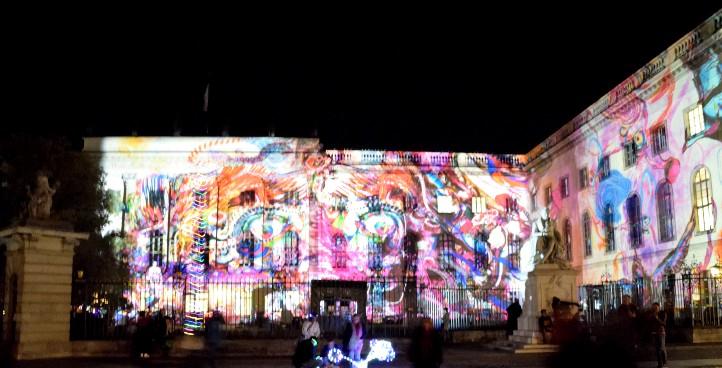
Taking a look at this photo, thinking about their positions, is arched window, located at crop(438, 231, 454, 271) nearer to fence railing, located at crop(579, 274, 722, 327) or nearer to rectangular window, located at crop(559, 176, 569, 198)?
rectangular window, located at crop(559, 176, 569, 198)

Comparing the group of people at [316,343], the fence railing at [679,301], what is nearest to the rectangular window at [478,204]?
the fence railing at [679,301]

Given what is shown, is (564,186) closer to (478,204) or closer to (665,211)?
(478,204)

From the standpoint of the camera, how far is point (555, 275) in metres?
19.1

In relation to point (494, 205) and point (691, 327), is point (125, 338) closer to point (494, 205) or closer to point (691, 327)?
point (691, 327)

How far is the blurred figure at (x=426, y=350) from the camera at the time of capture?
10078mm

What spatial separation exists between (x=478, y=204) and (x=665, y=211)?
A: 17.8 meters

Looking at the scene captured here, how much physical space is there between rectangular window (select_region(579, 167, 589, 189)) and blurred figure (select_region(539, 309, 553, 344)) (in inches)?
792

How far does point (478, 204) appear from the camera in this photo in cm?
4688

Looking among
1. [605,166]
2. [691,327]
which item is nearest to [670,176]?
[605,166]

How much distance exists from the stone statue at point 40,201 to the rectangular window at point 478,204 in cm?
3203

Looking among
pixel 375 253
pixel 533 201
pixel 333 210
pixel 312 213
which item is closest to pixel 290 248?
pixel 312 213

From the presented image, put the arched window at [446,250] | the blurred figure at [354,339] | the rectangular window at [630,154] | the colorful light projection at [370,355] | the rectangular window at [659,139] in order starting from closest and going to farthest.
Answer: the colorful light projection at [370,355] → the blurred figure at [354,339] → the rectangular window at [659,139] → the rectangular window at [630,154] → the arched window at [446,250]

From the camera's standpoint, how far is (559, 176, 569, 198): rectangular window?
4012 cm

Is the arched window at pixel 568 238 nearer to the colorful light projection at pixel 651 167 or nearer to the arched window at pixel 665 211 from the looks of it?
the colorful light projection at pixel 651 167
